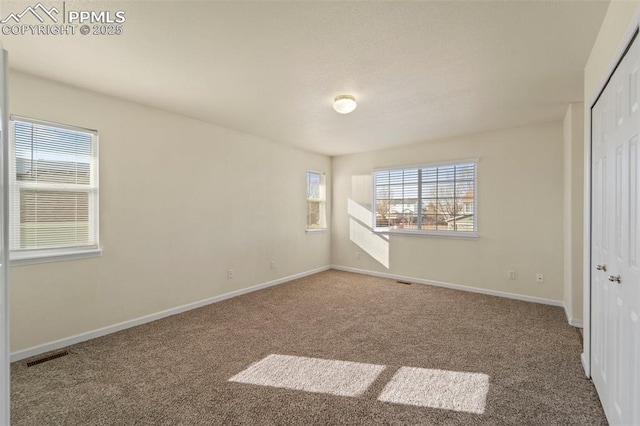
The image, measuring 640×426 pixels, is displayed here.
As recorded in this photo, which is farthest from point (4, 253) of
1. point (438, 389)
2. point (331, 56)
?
point (438, 389)

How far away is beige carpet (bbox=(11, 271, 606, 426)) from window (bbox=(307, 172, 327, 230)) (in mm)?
2553

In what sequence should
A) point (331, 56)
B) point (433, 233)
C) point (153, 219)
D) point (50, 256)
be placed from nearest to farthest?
1. point (331, 56)
2. point (50, 256)
3. point (153, 219)
4. point (433, 233)

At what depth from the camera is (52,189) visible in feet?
9.14

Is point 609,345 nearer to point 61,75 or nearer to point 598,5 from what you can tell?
point 598,5

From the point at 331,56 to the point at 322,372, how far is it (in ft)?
8.26

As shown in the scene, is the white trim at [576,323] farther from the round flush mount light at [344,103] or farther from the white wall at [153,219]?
the white wall at [153,219]

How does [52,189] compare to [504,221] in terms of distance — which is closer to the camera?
[52,189]

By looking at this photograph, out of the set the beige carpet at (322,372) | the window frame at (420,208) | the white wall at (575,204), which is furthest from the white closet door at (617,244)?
the window frame at (420,208)

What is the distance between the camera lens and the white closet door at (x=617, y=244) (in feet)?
A: 4.57

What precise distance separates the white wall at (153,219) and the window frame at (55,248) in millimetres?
54

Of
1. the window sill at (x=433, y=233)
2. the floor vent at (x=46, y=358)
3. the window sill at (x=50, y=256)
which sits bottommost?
the floor vent at (x=46, y=358)

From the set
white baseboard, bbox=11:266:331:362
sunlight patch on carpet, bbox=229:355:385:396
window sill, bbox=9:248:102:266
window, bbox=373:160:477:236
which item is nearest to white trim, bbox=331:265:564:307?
window, bbox=373:160:477:236

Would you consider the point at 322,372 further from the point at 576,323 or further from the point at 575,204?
the point at 575,204

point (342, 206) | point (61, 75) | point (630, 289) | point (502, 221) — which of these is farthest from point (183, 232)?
point (502, 221)
